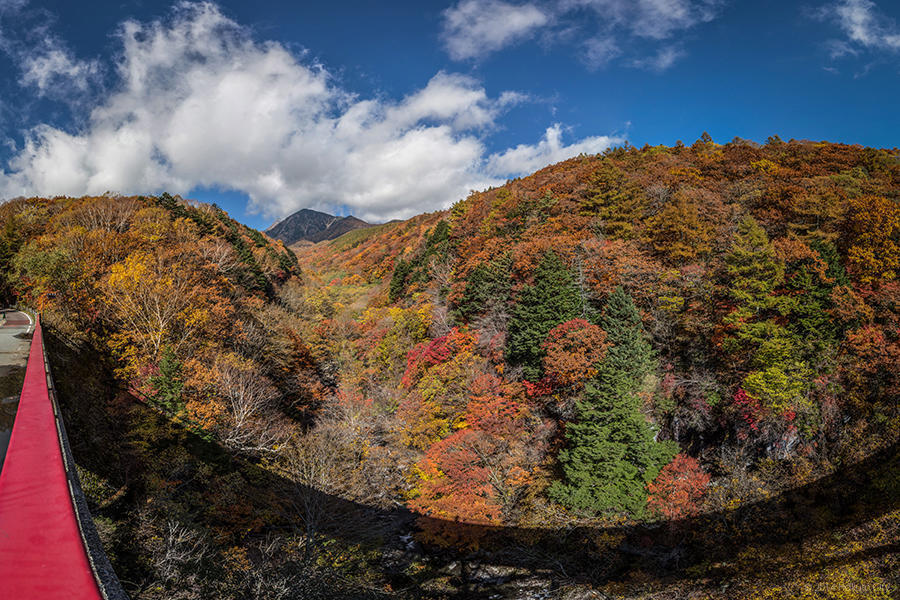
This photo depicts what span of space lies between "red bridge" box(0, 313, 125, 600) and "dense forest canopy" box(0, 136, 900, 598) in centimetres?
1157

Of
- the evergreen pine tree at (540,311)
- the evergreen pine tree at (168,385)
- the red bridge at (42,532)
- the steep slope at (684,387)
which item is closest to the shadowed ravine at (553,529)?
the steep slope at (684,387)

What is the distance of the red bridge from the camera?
139 cm

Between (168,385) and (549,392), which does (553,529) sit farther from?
(168,385)

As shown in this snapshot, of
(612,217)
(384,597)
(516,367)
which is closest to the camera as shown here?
(384,597)

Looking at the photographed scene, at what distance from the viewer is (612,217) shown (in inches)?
1388

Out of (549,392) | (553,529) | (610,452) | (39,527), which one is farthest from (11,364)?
(549,392)

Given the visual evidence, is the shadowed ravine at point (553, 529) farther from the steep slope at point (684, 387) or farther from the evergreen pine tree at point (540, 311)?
the evergreen pine tree at point (540, 311)

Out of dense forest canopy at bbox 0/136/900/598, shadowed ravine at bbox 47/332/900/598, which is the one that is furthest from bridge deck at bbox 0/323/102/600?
shadowed ravine at bbox 47/332/900/598

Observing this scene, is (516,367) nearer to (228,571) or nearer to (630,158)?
(228,571)

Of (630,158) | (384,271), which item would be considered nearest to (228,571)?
(630,158)

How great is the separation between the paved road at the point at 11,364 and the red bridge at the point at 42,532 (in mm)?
3544

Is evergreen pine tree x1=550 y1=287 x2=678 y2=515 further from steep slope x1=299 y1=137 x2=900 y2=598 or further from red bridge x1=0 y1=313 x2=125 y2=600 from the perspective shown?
red bridge x1=0 y1=313 x2=125 y2=600

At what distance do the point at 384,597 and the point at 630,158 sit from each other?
186 feet

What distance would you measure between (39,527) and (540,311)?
24.5m
